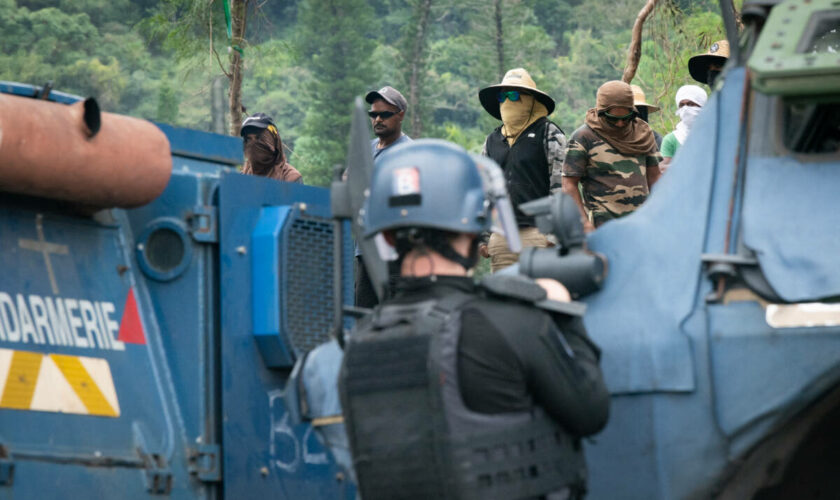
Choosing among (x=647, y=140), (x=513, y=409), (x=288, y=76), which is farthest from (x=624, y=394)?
(x=288, y=76)

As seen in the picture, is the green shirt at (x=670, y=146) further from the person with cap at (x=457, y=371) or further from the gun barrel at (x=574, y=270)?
the person with cap at (x=457, y=371)

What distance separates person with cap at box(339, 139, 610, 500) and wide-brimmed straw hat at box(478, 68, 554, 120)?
13.1 ft

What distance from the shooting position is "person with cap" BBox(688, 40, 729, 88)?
820 centimetres

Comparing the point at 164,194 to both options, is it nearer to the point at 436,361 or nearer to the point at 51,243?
the point at 51,243

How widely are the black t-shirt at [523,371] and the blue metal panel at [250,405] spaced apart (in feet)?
5.14

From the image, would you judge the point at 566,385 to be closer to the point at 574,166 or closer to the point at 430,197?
the point at 430,197

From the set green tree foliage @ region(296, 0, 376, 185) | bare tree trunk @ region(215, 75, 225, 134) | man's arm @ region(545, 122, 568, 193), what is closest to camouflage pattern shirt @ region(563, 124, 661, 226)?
man's arm @ region(545, 122, 568, 193)

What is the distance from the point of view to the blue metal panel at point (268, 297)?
16.2 ft

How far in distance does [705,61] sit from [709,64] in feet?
0.11

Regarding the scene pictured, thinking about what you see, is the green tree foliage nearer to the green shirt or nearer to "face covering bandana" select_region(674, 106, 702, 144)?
the green shirt

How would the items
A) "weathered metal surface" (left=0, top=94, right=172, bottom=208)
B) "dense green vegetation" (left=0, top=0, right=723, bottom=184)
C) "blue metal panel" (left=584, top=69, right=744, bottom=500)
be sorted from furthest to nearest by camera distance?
1. "dense green vegetation" (left=0, top=0, right=723, bottom=184)
2. "weathered metal surface" (left=0, top=94, right=172, bottom=208)
3. "blue metal panel" (left=584, top=69, right=744, bottom=500)

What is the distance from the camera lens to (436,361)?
3420 mm

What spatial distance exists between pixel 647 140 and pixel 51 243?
395cm

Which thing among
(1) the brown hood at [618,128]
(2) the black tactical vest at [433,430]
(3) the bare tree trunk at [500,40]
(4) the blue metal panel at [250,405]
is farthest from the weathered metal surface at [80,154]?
(3) the bare tree trunk at [500,40]
